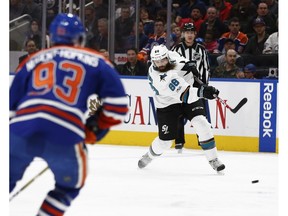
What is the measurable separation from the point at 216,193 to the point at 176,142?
2.36 metres

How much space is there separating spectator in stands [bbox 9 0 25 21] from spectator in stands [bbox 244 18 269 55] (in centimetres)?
266

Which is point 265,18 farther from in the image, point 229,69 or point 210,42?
point 229,69

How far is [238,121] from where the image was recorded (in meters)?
8.17

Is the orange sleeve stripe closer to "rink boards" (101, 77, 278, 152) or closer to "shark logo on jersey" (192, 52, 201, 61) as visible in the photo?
"shark logo on jersey" (192, 52, 201, 61)

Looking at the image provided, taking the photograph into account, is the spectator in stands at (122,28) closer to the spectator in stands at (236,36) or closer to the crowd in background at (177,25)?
the crowd in background at (177,25)

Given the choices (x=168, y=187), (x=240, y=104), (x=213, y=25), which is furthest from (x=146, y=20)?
(x=168, y=187)

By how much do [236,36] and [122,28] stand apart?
1.26 meters

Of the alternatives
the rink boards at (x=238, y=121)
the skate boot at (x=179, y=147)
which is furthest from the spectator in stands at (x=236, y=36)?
the skate boot at (x=179, y=147)

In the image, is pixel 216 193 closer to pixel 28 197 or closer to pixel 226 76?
pixel 28 197

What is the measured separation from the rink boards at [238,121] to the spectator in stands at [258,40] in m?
0.81

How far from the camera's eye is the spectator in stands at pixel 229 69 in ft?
27.7

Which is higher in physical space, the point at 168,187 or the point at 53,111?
the point at 53,111

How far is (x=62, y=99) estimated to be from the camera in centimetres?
348
